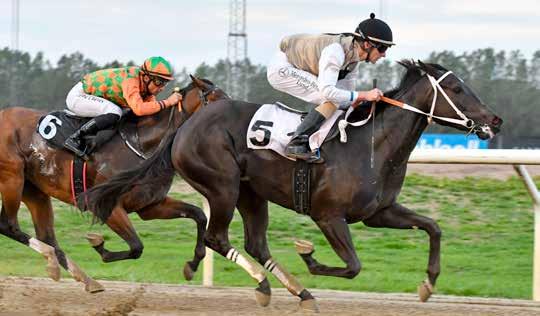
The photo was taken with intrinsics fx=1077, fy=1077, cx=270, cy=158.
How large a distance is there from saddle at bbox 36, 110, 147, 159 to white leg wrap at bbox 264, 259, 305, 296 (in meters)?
1.31

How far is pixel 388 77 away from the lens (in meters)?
20.9

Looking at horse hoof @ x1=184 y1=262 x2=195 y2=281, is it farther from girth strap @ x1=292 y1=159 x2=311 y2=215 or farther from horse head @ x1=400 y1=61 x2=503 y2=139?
horse head @ x1=400 y1=61 x2=503 y2=139

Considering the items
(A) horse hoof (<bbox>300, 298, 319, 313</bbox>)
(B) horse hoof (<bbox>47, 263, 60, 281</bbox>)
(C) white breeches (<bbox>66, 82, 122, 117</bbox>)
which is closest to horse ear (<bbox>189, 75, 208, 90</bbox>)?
(C) white breeches (<bbox>66, 82, 122, 117</bbox>)

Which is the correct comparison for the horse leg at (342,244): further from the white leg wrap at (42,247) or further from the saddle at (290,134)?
the white leg wrap at (42,247)

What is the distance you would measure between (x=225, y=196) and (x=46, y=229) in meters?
1.96

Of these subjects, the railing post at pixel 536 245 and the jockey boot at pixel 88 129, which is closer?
the railing post at pixel 536 245

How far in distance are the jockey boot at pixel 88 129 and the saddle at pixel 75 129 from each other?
1.7 inches

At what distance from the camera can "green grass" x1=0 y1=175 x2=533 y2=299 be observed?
8.23 metres

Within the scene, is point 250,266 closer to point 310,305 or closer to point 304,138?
point 310,305

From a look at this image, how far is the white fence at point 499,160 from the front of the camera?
7.34 m

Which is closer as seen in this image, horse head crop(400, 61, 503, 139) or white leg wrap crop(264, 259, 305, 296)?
horse head crop(400, 61, 503, 139)

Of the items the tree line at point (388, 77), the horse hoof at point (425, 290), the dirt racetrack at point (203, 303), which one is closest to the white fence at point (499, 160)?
the dirt racetrack at point (203, 303)

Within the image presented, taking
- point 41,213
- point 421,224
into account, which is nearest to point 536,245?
point 421,224

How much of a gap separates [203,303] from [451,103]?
2.06m
